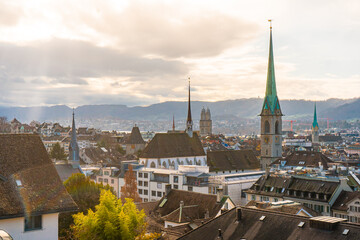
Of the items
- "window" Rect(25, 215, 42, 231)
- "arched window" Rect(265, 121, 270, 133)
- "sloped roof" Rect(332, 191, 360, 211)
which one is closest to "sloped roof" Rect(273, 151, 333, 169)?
"arched window" Rect(265, 121, 270, 133)

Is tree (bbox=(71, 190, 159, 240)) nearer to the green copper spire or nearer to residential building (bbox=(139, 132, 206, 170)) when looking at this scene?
residential building (bbox=(139, 132, 206, 170))

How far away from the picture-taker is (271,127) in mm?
114438

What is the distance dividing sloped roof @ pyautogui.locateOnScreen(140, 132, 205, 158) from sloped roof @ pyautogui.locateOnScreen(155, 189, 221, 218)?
36144 millimetres

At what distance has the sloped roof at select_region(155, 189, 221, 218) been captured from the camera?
45062 millimetres

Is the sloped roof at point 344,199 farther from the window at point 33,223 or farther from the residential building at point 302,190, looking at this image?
the window at point 33,223

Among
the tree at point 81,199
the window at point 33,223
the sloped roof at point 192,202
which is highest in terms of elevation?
the window at point 33,223

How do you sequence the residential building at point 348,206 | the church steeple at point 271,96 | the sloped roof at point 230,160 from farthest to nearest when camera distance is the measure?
the church steeple at point 271,96 < the sloped roof at point 230,160 < the residential building at point 348,206

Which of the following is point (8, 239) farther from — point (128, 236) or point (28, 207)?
point (128, 236)

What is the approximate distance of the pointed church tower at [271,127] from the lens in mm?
112875

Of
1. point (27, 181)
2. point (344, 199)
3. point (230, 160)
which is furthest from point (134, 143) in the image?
point (27, 181)

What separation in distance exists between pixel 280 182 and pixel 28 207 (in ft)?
155

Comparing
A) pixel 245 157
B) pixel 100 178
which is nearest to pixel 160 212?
pixel 100 178

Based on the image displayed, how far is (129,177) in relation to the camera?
76.9 meters

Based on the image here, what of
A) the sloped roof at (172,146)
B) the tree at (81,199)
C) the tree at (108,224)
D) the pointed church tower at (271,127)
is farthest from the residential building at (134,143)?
the tree at (108,224)
